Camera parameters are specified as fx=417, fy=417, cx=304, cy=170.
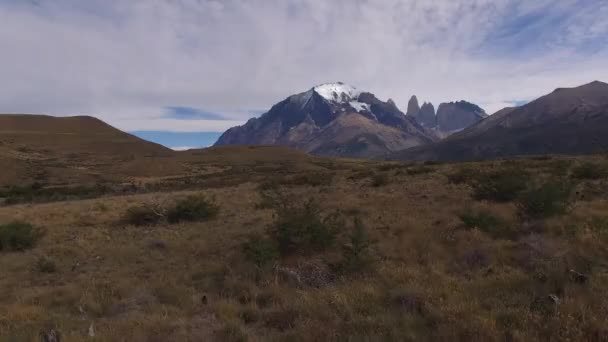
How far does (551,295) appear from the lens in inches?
214

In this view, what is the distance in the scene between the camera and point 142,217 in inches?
650

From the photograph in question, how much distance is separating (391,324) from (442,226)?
18.9 ft

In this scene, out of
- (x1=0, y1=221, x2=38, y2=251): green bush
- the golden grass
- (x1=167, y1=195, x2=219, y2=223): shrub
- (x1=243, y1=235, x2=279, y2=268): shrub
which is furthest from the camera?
(x1=167, y1=195, x2=219, y2=223): shrub

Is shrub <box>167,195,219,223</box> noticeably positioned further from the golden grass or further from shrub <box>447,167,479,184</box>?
shrub <box>447,167,479,184</box>

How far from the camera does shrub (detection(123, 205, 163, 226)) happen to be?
53.4ft

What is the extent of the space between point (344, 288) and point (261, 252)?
240 cm

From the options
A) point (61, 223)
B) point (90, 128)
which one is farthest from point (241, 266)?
point (90, 128)

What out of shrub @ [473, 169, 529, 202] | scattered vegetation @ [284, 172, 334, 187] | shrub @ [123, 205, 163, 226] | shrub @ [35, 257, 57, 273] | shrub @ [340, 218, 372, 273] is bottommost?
shrub @ [35, 257, 57, 273]

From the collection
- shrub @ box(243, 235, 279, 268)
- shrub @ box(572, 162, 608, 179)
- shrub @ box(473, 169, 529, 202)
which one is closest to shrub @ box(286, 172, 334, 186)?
shrub @ box(473, 169, 529, 202)

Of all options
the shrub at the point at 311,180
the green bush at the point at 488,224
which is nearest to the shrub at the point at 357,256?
the green bush at the point at 488,224

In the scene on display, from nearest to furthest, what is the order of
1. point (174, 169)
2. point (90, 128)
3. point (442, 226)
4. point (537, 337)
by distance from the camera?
1. point (537, 337)
2. point (442, 226)
3. point (174, 169)
4. point (90, 128)

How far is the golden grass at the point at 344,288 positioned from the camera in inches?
205

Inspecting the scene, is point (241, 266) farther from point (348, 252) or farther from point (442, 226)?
point (442, 226)

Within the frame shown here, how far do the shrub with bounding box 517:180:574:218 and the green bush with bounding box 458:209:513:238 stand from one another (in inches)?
36.5
